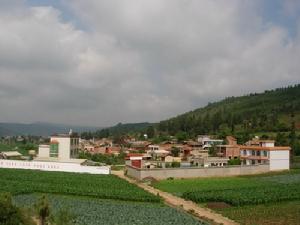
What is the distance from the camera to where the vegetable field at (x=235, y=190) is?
39500 mm

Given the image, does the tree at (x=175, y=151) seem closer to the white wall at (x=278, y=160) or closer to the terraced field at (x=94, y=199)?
the white wall at (x=278, y=160)

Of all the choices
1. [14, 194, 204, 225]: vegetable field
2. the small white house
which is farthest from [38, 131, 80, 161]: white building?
[14, 194, 204, 225]: vegetable field

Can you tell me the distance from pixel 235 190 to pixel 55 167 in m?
29.3

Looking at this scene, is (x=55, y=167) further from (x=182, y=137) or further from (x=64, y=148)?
(x=182, y=137)

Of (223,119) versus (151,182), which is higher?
(223,119)

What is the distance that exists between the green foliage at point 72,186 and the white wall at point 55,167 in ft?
23.4

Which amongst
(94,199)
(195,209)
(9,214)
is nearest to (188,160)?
(94,199)

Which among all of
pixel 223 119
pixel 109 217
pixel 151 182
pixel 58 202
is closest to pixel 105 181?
pixel 151 182

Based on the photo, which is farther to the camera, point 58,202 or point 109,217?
point 58,202

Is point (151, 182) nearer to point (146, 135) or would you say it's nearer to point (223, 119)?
point (223, 119)

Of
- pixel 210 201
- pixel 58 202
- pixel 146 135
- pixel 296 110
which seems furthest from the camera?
pixel 146 135

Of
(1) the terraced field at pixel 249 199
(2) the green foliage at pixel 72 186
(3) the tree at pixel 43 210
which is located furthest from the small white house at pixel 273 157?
(3) the tree at pixel 43 210

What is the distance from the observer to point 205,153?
86.6m

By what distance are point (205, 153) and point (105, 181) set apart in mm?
38304
